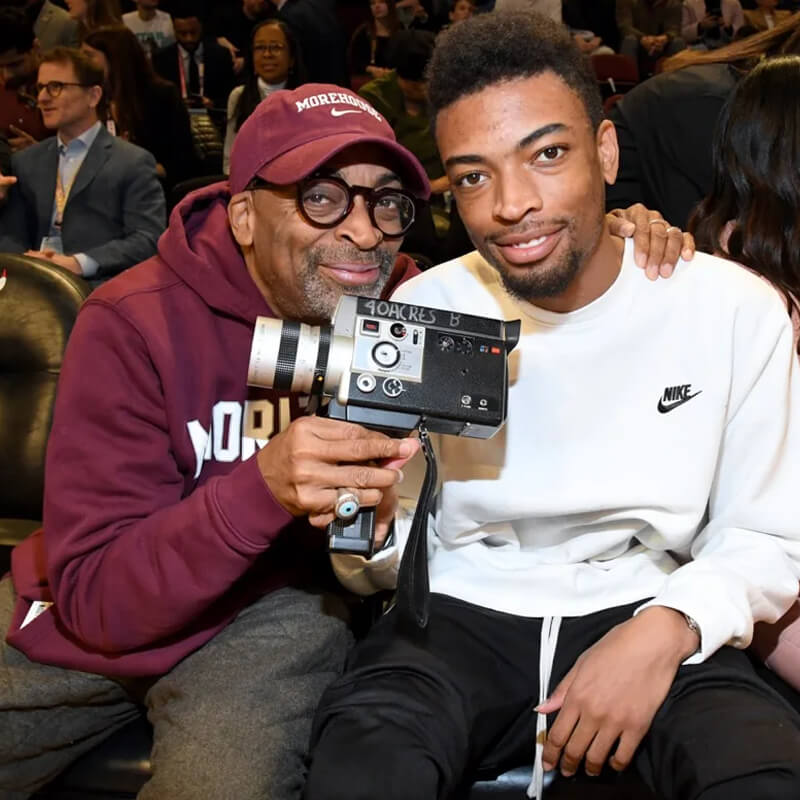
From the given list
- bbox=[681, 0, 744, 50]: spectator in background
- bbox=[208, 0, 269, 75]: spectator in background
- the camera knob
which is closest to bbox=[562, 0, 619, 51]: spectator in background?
bbox=[681, 0, 744, 50]: spectator in background

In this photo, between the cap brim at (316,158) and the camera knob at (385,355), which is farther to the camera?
the cap brim at (316,158)

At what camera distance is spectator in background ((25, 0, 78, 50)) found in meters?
5.95

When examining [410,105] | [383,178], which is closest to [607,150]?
[383,178]

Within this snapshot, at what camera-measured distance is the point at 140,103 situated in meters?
4.38

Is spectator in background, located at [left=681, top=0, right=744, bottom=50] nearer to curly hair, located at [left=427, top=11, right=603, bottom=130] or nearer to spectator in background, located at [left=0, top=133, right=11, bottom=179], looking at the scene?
spectator in background, located at [left=0, top=133, right=11, bottom=179]

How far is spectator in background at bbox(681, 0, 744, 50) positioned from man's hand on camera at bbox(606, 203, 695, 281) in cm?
396

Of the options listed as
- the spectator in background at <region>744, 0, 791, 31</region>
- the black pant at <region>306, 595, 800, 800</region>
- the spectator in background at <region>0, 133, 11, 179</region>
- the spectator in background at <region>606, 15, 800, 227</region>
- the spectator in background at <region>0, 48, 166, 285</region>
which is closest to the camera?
the black pant at <region>306, 595, 800, 800</region>

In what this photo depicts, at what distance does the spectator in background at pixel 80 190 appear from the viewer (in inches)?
134

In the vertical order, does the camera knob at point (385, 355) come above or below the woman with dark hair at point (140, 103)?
below

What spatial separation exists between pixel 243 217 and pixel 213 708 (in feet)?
2.37

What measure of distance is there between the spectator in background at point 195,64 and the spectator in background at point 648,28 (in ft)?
7.75

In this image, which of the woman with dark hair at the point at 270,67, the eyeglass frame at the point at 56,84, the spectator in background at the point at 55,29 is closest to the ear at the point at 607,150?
the eyeglass frame at the point at 56,84

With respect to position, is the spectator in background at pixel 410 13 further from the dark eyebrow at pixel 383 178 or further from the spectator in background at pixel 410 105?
the dark eyebrow at pixel 383 178

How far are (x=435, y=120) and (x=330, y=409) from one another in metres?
0.50
